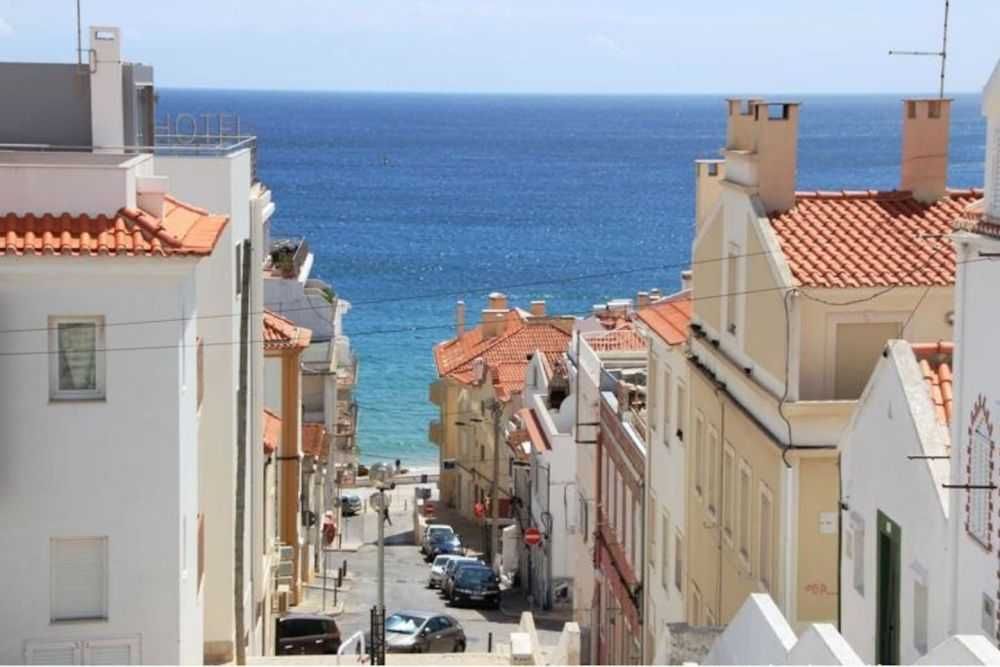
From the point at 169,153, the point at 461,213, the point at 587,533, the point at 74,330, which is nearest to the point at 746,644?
the point at 74,330

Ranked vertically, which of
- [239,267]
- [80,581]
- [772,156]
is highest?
[772,156]

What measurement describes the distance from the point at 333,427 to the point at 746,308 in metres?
33.4

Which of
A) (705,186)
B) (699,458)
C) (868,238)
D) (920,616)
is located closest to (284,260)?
(705,186)

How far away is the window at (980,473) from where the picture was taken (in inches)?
582

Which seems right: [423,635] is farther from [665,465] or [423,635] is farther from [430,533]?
[430,533]

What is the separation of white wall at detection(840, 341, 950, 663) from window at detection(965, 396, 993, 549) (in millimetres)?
539

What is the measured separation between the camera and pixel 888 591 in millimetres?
17000

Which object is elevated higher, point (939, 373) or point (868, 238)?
point (868, 238)

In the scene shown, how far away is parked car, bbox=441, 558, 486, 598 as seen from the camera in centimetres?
5021

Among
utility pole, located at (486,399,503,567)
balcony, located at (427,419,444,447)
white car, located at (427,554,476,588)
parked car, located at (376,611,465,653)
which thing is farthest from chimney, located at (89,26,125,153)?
balcony, located at (427,419,444,447)

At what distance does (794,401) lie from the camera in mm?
21672

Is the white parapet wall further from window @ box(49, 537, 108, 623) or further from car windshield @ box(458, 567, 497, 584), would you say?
car windshield @ box(458, 567, 497, 584)

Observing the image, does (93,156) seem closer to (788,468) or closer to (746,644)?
(788,468)

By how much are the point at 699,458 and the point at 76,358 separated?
33.7ft
